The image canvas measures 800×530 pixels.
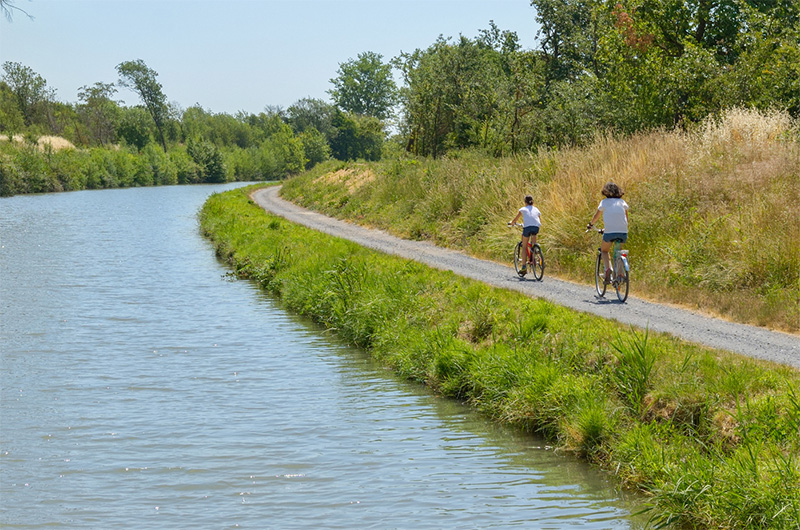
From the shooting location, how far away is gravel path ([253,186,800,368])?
1023cm

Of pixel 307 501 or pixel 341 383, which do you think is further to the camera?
pixel 341 383

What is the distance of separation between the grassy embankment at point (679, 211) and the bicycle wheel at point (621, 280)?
578 mm

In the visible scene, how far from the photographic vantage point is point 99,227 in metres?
41.3

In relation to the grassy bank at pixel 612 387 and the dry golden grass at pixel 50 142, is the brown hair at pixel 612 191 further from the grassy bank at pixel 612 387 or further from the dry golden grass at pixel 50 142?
the dry golden grass at pixel 50 142

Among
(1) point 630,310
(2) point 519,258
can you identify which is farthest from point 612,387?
(2) point 519,258

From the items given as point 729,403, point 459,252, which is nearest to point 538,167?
point 459,252

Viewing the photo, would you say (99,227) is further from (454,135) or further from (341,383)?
(341,383)

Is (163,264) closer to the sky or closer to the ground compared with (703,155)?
closer to the ground

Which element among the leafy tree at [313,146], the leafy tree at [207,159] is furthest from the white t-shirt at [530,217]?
the leafy tree at [313,146]

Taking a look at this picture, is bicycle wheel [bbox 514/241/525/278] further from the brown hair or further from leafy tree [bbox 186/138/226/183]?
leafy tree [bbox 186/138/226/183]

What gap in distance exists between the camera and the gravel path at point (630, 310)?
10.2 m

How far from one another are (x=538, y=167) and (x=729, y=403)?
14.5 m

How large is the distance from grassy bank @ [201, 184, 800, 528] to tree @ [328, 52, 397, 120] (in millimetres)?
128072

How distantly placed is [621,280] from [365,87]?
132 meters
